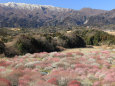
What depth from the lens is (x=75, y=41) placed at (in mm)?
45625

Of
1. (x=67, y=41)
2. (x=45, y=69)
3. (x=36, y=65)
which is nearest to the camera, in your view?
(x=45, y=69)

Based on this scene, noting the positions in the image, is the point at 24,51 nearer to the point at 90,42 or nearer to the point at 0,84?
the point at 0,84

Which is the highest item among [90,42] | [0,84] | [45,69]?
[0,84]

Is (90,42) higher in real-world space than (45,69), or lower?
lower

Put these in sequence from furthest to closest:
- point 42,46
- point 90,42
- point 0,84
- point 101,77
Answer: point 90,42 < point 42,46 < point 101,77 < point 0,84

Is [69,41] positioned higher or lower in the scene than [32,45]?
lower

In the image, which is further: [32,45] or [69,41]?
[69,41]

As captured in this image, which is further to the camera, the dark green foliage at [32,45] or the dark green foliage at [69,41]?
the dark green foliage at [69,41]

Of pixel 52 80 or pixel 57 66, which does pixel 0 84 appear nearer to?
pixel 52 80

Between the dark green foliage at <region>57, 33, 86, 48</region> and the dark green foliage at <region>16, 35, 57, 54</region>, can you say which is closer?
the dark green foliage at <region>16, 35, 57, 54</region>

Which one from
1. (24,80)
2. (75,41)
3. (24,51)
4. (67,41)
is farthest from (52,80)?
(75,41)

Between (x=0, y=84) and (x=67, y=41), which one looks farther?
(x=67, y=41)

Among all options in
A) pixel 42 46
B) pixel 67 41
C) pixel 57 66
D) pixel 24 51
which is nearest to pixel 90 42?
pixel 67 41

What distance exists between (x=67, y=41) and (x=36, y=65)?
29.8 metres
